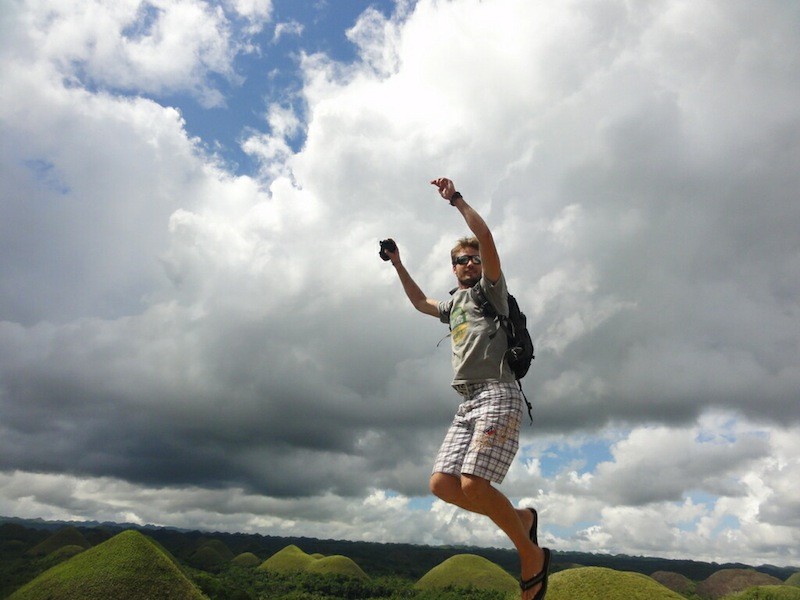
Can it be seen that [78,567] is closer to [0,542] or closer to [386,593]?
[386,593]

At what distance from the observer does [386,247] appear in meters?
6.75

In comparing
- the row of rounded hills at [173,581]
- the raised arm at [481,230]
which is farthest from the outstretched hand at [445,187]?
the row of rounded hills at [173,581]

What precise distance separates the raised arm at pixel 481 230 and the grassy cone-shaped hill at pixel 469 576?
4086 inches

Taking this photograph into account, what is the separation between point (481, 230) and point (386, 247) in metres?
1.80

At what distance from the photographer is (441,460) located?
17.5 ft

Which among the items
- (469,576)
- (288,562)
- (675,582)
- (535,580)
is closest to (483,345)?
(535,580)

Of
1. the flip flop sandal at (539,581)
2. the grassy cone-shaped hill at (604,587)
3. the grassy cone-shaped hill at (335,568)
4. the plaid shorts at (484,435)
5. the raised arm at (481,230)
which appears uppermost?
the raised arm at (481,230)

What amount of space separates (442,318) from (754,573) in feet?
516

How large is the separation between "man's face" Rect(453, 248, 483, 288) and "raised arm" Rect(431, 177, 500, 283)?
2.08ft

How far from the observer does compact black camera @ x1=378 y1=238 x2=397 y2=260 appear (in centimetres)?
673

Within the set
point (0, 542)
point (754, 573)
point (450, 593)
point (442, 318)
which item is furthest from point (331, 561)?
point (442, 318)

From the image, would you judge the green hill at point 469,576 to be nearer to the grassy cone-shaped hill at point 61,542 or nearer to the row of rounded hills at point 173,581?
the row of rounded hills at point 173,581

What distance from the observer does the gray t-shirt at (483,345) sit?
5410mm

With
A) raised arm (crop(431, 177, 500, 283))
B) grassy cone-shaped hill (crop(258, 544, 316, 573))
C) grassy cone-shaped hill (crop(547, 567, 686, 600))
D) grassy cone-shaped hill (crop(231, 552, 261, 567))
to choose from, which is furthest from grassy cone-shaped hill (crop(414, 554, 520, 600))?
raised arm (crop(431, 177, 500, 283))
